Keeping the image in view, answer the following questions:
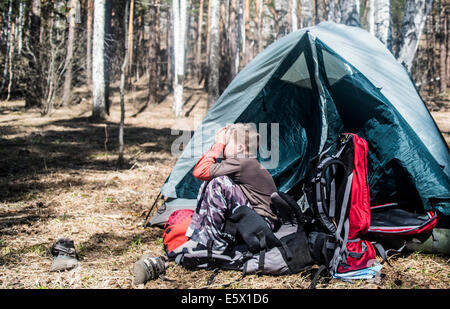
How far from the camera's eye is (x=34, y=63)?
12164 mm

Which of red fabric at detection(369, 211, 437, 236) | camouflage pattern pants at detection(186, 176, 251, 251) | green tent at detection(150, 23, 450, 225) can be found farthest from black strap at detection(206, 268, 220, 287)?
red fabric at detection(369, 211, 437, 236)

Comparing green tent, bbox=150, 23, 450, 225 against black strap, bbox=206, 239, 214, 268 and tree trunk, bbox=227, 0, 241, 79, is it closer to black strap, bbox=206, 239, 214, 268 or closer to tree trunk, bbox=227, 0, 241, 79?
black strap, bbox=206, 239, 214, 268

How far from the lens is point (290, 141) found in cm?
488

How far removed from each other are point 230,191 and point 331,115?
67.8 inches

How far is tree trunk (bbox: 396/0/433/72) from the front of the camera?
6.71m

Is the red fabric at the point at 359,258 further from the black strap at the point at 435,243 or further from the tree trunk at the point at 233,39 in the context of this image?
the tree trunk at the point at 233,39

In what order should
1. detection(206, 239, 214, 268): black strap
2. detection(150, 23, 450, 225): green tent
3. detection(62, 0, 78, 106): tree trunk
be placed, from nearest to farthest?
detection(206, 239, 214, 268): black strap → detection(150, 23, 450, 225): green tent → detection(62, 0, 78, 106): tree trunk

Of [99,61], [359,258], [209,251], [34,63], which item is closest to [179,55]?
[99,61]

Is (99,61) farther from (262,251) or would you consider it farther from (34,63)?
→ (262,251)

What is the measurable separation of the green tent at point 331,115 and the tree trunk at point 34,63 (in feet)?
32.0

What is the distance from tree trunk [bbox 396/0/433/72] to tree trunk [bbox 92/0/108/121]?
26.5 feet

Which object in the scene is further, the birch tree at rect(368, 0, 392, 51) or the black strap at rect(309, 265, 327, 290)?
the birch tree at rect(368, 0, 392, 51)

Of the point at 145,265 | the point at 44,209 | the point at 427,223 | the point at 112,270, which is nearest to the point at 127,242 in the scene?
the point at 112,270

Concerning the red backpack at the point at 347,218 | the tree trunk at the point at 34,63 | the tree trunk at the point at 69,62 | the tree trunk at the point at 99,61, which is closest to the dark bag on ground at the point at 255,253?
the red backpack at the point at 347,218
